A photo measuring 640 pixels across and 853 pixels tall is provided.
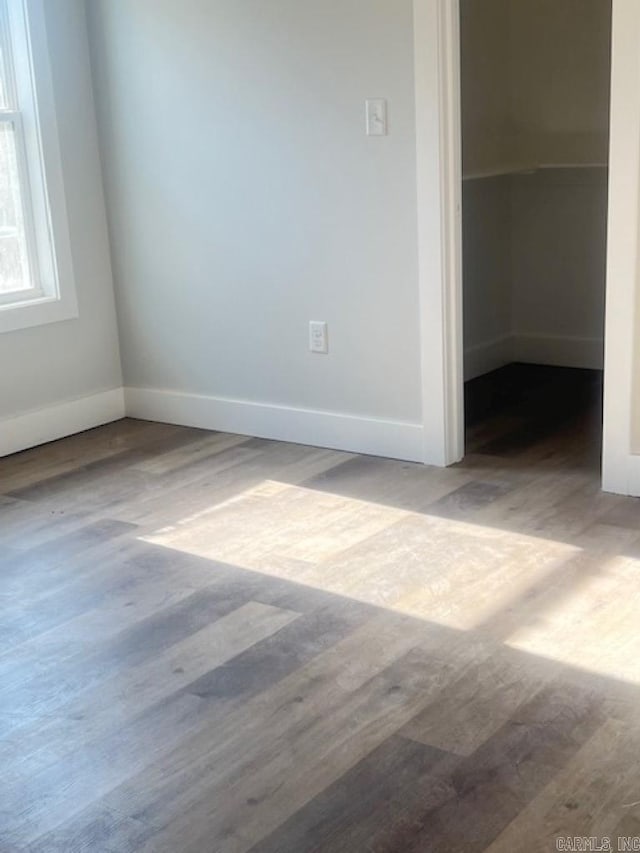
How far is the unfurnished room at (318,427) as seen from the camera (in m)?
2.18

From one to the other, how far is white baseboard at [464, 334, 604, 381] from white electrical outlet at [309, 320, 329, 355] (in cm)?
115

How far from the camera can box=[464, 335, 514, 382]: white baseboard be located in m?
5.18

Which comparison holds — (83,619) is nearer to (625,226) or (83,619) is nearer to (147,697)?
(147,697)

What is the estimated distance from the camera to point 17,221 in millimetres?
4418

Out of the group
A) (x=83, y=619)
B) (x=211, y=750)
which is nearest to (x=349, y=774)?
(x=211, y=750)

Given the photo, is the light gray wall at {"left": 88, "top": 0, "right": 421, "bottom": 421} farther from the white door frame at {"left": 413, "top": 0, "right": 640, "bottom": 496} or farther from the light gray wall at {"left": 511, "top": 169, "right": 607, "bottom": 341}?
the light gray wall at {"left": 511, "top": 169, "right": 607, "bottom": 341}


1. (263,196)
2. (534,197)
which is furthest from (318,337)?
(534,197)

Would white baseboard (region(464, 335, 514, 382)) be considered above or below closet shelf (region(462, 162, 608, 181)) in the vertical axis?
below

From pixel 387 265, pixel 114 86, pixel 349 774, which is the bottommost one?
pixel 349 774

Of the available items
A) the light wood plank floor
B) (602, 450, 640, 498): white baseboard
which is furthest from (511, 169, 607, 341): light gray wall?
(602, 450, 640, 498): white baseboard

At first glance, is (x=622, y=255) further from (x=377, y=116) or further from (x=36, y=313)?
(x=36, y=313)

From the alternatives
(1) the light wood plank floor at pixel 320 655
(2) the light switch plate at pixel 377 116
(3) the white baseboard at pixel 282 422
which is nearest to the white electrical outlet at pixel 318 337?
(3) the white baseboard at pixel 282 422

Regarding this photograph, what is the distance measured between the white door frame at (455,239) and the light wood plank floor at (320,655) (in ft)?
0.63

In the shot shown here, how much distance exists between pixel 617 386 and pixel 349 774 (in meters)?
1.82
